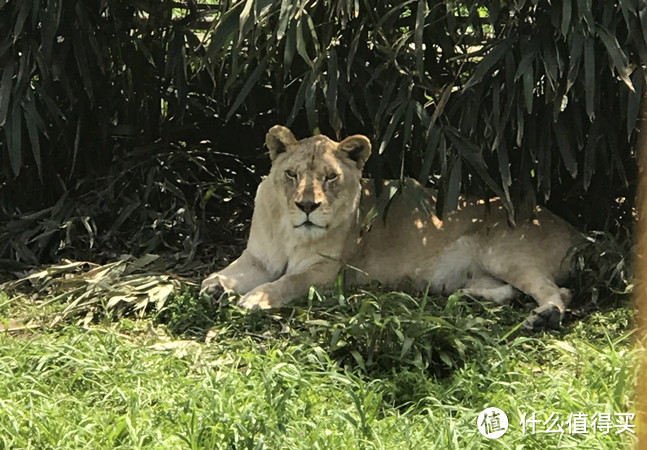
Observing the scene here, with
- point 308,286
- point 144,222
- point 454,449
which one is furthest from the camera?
point 144,222

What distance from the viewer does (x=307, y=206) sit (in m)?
5.66

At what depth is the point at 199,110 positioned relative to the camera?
7328 millimetres

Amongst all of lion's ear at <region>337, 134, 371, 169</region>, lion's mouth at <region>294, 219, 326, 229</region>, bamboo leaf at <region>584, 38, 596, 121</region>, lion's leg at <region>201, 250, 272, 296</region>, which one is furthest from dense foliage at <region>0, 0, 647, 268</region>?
lion's leg at <region>201, 250, 272, 296</region>

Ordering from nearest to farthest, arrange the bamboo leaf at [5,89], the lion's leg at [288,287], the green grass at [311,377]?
the green grass at [311,377]
the lion's leg at [288,287]
the bamboo leaf at [5,89]

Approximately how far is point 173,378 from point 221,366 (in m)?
0.26

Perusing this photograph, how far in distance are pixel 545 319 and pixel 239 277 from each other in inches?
64.1

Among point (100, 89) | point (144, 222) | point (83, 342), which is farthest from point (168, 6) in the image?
point (83, 342)

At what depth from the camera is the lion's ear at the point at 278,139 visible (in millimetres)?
5891

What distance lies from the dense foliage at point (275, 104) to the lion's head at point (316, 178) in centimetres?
16

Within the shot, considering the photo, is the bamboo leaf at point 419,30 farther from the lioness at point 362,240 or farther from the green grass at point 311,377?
the green grass at point 311,377

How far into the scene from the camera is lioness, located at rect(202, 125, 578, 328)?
5.74 metres

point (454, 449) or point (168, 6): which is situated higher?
point (168, 6)

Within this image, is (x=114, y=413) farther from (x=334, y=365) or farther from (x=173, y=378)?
(x=334, y=365)

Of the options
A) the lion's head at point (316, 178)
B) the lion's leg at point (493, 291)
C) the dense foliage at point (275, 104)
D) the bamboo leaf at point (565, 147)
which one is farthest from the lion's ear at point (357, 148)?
the bamboo leaf at point (565, 147)
